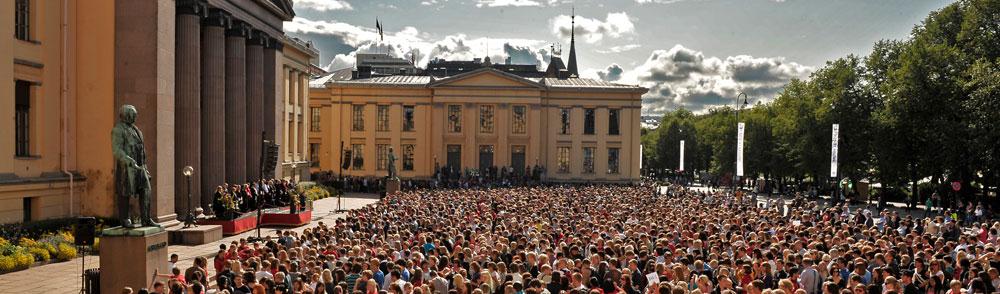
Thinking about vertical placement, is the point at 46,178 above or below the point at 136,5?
below

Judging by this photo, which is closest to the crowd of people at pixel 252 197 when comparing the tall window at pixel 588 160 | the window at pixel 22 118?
the window at pixel 22 118

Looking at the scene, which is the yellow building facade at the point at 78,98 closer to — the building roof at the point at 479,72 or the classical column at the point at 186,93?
the classical column at the point at 186,93

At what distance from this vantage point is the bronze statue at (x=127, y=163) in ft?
50.8

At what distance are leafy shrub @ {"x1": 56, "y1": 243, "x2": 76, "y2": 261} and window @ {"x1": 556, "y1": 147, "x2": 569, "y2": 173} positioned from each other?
57.3 m

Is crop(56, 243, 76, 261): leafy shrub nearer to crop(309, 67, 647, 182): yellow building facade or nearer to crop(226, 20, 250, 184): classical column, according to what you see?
crop(226, 20, 250, 184): classical column

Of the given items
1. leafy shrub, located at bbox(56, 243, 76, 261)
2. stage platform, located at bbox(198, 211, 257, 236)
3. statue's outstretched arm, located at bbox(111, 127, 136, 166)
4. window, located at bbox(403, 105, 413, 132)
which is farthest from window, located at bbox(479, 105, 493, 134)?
statue's outstretched arm, located at bbox(111, 127, 136, 166)

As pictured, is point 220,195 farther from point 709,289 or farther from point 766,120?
point 766,120

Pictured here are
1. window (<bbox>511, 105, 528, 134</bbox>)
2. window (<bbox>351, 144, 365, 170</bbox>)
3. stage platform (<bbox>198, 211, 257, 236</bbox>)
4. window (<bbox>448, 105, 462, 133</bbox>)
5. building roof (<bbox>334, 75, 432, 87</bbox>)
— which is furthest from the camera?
window (<bbox>511, 105, 528, 134</bbox>)

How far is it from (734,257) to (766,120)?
6788 cm

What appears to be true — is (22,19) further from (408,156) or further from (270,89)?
(408,156)

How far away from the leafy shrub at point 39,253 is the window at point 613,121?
59303 millimetres

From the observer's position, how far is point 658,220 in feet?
81.0

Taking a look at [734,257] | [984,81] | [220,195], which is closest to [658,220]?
[734,257]

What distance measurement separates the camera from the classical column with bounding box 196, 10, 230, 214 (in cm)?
3462
